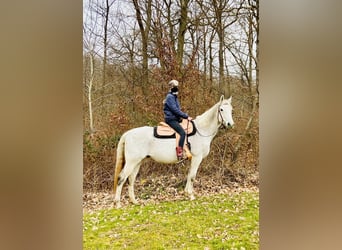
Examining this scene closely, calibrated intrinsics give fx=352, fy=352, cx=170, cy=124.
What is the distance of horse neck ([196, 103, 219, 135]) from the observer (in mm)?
2379

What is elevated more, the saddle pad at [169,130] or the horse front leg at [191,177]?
the saddle pad at [169,130]

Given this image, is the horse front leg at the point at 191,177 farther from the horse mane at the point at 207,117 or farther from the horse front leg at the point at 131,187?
the horse front leg at the point at 131,187

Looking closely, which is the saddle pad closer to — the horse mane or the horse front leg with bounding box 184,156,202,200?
the horse mane

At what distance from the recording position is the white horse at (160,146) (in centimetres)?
231

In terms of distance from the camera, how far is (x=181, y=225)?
2.33 m

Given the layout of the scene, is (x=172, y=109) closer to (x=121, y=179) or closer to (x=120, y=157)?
(x=120, y=157)

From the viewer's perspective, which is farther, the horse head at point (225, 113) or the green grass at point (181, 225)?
the horse head at point (225, 113)

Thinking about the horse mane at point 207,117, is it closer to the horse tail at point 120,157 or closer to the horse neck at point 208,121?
the horse neck at point 208,121

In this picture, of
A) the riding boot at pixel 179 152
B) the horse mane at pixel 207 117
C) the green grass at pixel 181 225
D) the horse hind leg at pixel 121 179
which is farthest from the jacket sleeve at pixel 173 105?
the green grass at pixel 181 225

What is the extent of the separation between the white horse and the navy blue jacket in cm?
12

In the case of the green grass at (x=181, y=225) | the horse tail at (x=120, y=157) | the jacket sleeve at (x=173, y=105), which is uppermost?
the jacket sleeve at (x=173, y=105)

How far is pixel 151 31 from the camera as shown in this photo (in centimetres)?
234

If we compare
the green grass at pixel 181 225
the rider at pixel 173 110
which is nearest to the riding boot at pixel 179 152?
the rider at pixel 173 110
